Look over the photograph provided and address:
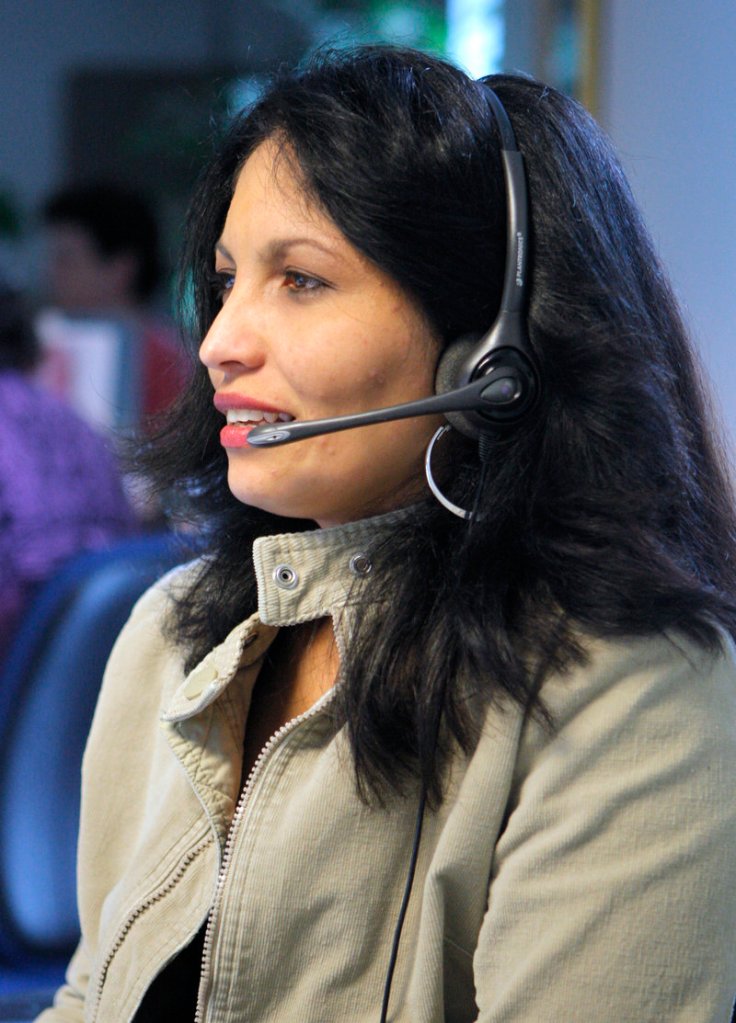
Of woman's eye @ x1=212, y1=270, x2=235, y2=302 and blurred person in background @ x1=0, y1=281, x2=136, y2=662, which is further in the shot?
blurred person in background @ x1=0, y1=281, x2=136, y2=662

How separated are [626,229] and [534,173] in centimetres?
9

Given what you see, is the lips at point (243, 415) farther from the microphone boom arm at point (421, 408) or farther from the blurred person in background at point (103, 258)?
the blurred person in background at point (103, 258)

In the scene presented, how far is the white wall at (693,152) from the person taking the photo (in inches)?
62.8

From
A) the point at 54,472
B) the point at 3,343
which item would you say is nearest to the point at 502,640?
the point at 54,472

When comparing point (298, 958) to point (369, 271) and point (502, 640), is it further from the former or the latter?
point (369, 271)

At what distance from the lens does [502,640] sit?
845 millimetres

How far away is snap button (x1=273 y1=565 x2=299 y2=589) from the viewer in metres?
0.94

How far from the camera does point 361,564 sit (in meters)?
0.94

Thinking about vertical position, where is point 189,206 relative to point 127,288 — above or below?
above

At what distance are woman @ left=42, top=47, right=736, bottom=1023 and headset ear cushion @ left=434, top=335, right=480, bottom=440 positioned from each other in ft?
0.05

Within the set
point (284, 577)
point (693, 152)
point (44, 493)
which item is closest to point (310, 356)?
point (284, 577)

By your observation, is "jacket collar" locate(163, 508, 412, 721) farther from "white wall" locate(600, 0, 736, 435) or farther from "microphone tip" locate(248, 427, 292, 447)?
"white wall" locate(600, 0, 736, 435)

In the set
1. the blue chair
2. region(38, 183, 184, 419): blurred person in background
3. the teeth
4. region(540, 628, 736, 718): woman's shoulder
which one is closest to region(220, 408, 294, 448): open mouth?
the teeth

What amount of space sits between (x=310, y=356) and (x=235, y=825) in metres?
0.34
